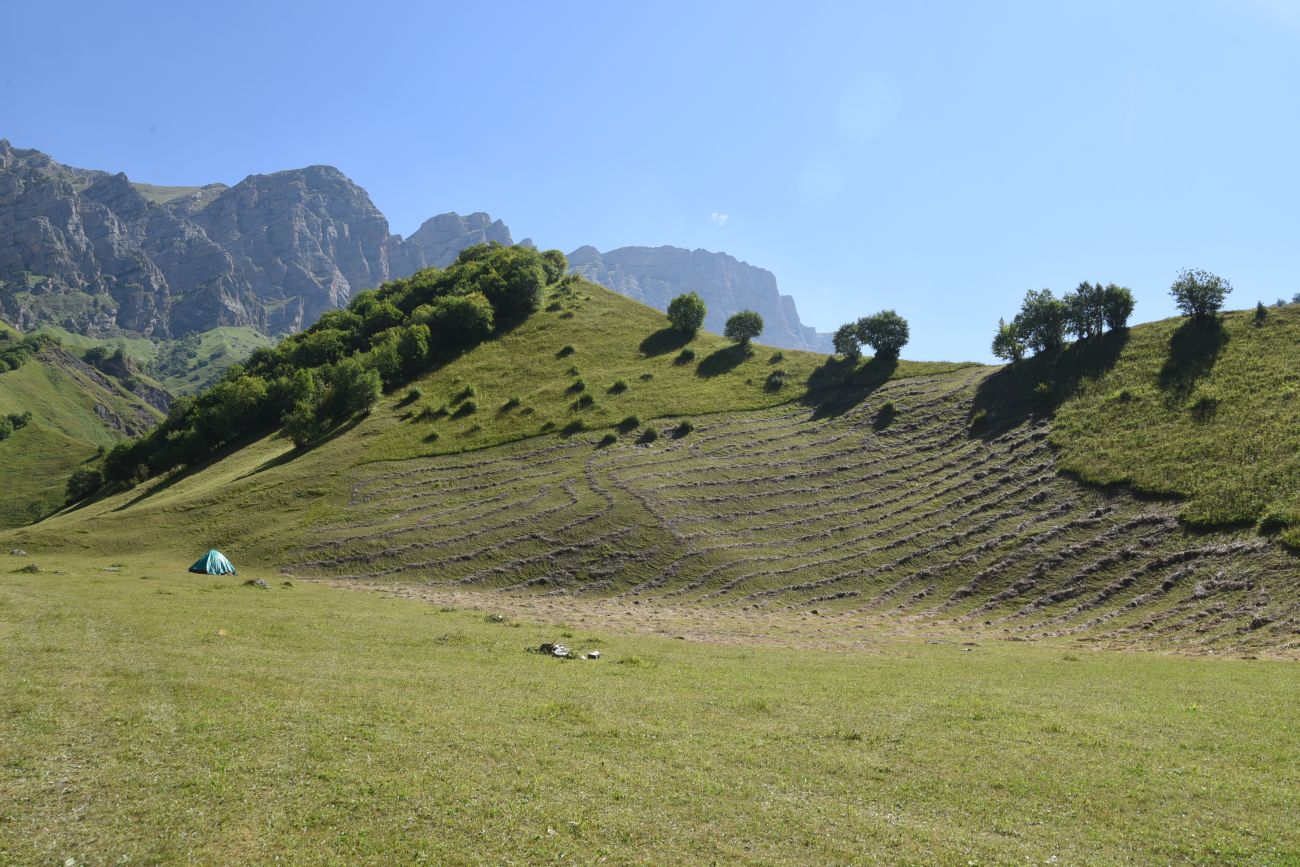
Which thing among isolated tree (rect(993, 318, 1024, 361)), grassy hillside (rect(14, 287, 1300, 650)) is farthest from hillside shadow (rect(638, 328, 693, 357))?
isolated tree (rect(993, 318, 1024, 361))

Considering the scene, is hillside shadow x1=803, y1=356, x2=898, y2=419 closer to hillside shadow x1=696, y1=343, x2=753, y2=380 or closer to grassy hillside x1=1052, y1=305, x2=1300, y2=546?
hillside shadow x1=696, y1=343, x2=753, y2=380

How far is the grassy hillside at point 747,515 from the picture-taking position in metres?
43.7

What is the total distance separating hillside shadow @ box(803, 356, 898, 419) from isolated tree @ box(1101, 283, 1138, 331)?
25427mm

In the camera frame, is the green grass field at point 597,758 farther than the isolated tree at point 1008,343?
No

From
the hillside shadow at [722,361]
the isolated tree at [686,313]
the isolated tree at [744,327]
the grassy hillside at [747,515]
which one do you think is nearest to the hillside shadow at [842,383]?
the grassy hillside at [747,515]

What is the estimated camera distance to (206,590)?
132 feet

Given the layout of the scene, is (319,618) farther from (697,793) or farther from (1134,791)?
(1134,791)

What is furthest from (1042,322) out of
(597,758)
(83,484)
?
(83,484)

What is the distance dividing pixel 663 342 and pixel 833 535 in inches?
2313

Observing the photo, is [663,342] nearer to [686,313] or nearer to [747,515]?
[686,313]

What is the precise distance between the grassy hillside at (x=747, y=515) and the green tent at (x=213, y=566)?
404 cm

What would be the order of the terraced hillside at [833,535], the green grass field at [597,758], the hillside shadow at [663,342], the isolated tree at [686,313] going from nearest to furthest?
1. the green grass field at [597,758]
2. the terraced hillside at [833,535]
3. the hillside shadow at [663,342]
4. the isolated tree at [686,313]

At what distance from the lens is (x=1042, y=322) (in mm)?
81375

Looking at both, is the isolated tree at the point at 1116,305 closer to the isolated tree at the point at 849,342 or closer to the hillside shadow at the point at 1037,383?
the hillside shadow at the point at 1037,383
